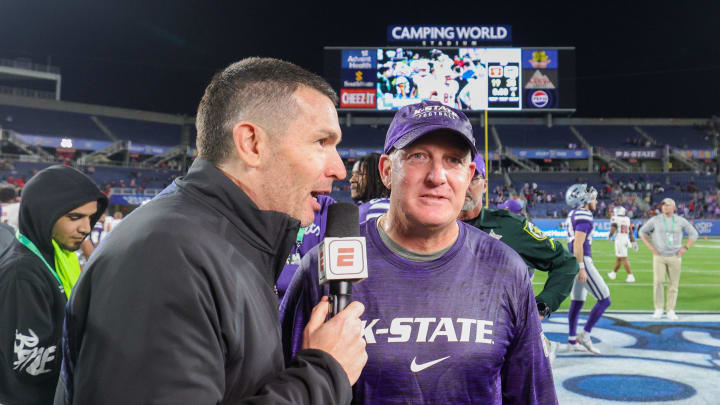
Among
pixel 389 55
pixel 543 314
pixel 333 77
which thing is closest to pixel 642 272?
pixel 543 314

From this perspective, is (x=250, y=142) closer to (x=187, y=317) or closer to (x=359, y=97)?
(x=187, y=317)

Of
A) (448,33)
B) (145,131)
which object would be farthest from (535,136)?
(145,131)

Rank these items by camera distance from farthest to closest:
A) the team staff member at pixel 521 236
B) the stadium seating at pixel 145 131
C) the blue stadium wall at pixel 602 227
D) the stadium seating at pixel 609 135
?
the stadium seating at pixel 145 131
the stadium seating at pixel 609 135
the blue stadium wall at pixel 602 227
the team staff member at pixel 521 236

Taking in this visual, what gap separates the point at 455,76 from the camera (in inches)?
1248

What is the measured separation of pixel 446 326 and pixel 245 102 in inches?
39.9

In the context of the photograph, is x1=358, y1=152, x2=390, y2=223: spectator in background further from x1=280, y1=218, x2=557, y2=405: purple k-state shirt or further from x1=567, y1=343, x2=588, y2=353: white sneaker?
x1=567, y1=343, x2=588, y2=353: white sneaker

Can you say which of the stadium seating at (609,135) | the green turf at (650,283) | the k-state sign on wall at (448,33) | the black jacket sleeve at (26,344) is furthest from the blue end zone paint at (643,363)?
the stadium seating at (609,135)

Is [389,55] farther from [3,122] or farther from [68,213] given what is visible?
[68,213]

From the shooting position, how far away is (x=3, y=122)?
130 feet

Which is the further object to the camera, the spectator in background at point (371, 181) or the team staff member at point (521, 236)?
the spectator in background at point (371, 181)

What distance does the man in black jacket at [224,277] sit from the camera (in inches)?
38.4

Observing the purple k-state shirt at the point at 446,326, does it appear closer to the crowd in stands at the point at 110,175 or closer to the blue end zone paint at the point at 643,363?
A: the blue end zone paint at the point at 643,363

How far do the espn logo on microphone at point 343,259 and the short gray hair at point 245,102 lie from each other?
0.38 meters

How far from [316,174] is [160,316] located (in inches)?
25.9
